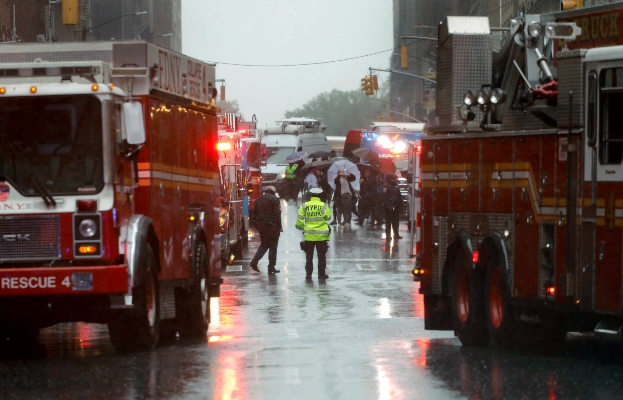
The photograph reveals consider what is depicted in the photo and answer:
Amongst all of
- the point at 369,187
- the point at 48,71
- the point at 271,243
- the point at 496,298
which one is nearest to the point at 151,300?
the point at 48,71

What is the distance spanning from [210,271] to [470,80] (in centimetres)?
407

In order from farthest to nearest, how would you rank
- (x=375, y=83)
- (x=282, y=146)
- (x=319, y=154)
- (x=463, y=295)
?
1. (x=282, y=146)
2. (x=319, y=154)
3. (x=375, y=83)
4. (x=463, y=295)

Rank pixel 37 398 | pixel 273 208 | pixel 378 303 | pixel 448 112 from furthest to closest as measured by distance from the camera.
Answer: pixel 273 208 < pixel 378 303 < pixel 448 112 < pixel 37 398

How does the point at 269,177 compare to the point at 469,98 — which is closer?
the point at 469,98

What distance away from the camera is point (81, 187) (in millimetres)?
13391

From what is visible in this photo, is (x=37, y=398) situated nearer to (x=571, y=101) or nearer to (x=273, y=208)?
(x=571, y=101)

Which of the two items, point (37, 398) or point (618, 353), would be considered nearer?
point (37, 398)

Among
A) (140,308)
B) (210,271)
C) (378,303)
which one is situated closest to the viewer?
(140,308)

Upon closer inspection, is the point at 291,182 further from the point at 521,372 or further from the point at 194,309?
the point at 521,372

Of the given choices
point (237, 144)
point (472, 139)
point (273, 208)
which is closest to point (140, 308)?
point (472, 139)

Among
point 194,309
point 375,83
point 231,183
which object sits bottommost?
point 194,309

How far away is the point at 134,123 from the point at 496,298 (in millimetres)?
3983

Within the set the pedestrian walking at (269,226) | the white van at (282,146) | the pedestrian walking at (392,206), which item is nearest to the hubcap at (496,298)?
the pedestrian walking at (269,226)

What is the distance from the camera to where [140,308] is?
1387cm
